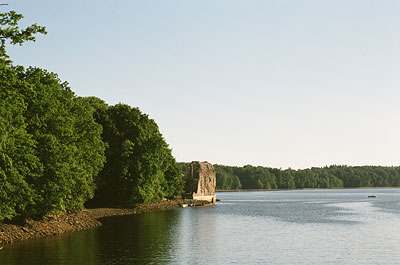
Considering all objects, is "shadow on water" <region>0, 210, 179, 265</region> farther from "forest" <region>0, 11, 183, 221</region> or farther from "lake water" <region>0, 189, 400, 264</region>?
"forest" <region>0, 11, 183, 221</region>

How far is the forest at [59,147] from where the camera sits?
38281 mm

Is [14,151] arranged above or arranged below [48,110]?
below

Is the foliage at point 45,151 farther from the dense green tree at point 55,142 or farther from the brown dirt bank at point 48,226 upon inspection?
the brown dirt bank at point 48,226

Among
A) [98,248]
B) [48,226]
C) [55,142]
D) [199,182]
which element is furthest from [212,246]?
[199,182]

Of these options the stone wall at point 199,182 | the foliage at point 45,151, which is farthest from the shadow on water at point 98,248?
the stone wall at point 199,182

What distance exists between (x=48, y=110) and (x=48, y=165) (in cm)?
643

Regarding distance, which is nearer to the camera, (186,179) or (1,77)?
(1,77)

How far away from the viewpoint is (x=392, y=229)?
216ft

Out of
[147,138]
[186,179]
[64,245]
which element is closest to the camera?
[64,245]

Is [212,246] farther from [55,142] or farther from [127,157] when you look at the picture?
[127,157]

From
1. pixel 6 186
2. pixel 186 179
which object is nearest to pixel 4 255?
pixel 6 186

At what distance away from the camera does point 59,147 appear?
56.1 meters

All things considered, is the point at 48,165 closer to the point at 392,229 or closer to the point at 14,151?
the point at 14,151

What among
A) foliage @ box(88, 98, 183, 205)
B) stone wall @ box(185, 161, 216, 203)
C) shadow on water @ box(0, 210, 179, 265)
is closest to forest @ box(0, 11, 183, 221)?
foliage @ box(88, 98, 183, 205)
